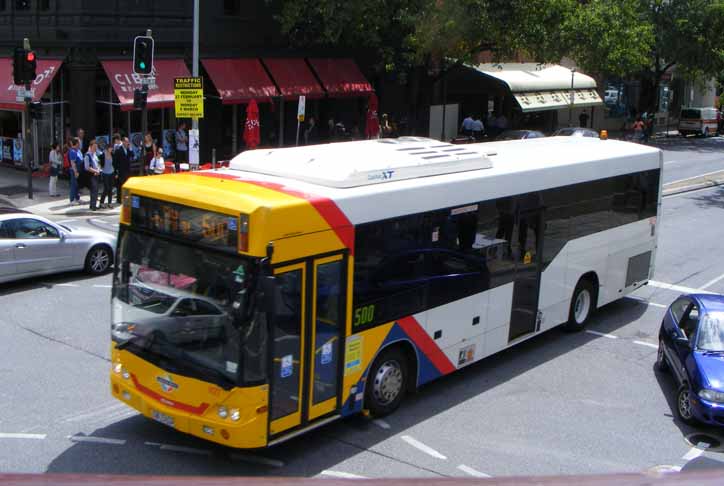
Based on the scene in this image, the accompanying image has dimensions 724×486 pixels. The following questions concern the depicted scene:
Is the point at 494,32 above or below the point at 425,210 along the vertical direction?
above

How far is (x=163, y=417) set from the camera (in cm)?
839

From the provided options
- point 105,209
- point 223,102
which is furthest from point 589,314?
point 223,102

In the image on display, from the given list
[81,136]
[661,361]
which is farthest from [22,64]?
[661,361]

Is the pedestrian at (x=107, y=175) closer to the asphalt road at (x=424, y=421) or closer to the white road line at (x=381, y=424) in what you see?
the asphalt road at (x=424, y=421)

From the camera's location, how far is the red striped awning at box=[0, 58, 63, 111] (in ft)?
85.8

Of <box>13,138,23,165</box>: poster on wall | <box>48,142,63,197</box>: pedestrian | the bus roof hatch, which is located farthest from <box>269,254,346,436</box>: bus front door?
<box>13,138,23,165</box>: poster on wall

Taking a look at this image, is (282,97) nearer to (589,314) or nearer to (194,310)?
(589,314)

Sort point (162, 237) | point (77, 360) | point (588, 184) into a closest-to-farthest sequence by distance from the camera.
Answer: point (162, 237) → point (77, 360) → point (588, 184)

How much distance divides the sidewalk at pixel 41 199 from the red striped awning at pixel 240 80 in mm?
6224

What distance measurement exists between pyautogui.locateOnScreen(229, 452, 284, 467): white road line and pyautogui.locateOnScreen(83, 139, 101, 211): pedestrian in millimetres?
15410

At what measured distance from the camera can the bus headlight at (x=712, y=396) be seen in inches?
386

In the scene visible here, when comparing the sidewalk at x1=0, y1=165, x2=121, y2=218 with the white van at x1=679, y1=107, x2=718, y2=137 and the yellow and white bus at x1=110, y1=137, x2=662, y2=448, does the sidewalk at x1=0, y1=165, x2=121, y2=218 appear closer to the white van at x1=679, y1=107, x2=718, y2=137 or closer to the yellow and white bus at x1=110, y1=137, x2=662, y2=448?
the yellow and white bus at x1=110, y1=137, x2=662, y2=448

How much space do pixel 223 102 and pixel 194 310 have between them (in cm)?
2216

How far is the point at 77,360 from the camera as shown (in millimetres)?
11555
